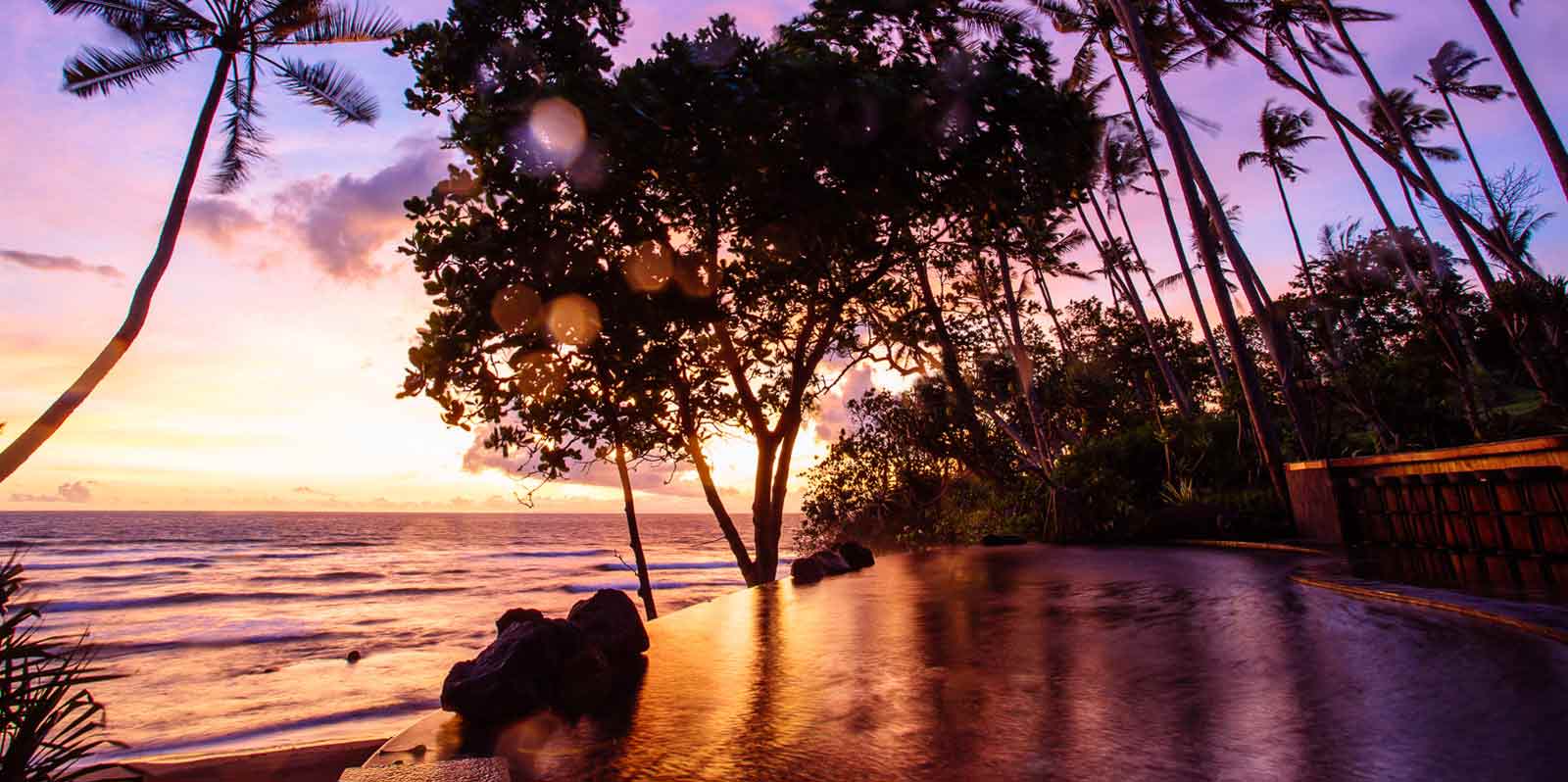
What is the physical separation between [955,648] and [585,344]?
4.56m

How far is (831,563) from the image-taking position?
1124 cm

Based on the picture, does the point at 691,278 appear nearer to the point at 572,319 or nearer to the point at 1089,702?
the point at 572,319

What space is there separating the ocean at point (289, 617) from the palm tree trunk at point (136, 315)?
7.03 feet

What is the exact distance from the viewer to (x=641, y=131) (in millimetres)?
7008

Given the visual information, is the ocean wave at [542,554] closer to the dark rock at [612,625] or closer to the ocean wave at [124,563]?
the ocean wave at [124,563]

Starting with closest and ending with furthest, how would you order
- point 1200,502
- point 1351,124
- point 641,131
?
point 641,131
point 1200,502
point 1351,124

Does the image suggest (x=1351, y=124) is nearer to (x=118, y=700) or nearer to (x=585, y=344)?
(x=585, y=344)

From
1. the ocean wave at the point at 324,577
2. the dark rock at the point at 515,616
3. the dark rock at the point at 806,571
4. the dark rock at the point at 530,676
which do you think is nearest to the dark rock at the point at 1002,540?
the dark rock at the point at 806,571

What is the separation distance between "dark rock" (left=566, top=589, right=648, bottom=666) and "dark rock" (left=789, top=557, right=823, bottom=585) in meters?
4.52

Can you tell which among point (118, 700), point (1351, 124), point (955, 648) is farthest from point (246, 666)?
point (1351, 124)

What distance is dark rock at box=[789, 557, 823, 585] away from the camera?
33.9 ft

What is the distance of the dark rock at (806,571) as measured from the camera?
33.9ft

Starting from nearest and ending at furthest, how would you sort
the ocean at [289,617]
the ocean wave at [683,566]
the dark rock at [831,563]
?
the ocean at [289,617]
the dark rock at [831,563]
the ocean wave at [683,566]

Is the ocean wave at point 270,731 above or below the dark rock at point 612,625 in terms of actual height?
below
